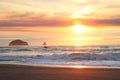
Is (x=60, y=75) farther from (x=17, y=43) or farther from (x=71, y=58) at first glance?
(x=17, y=43)

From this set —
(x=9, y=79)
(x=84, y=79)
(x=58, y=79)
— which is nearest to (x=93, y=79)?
(x=84, y=79)

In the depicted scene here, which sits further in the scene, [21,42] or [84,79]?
[21,42]

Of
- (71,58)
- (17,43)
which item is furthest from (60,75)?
(17,43)

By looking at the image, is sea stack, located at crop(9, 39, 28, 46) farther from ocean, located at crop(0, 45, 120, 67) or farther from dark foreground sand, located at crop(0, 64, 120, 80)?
dark foreground sand, located at crop(0, 64, 120, 80)

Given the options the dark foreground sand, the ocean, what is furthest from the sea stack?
the dark foreground sand

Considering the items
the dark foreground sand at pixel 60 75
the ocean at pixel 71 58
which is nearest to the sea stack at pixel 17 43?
the ocean at pixel 71 58

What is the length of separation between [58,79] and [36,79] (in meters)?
0.89

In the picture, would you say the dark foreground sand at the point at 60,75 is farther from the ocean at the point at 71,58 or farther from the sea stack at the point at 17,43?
the sea stack at the point at 17,43

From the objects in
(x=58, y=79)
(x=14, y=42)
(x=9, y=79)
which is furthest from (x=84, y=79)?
(x=14, y=42)

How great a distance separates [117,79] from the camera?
11.1 meters

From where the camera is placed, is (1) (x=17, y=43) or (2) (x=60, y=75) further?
(1) (x=17, y=43)

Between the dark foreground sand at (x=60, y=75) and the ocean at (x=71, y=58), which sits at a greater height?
the dark foreground sand at (x=60, y=75)

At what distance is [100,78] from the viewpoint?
11.4m

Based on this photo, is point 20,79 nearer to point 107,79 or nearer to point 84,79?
point 84,79
